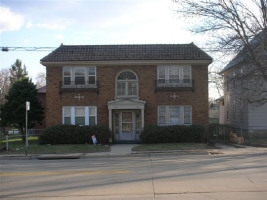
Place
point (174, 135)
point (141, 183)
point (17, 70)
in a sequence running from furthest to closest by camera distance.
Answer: point (17, 70), point (174, 135), point (141, 183)

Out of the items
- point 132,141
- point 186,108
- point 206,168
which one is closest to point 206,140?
point 186,108

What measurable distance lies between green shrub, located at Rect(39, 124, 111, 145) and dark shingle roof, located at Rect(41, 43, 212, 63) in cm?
504

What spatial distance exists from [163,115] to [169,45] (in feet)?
17.8

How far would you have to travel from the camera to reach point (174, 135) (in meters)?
26.1

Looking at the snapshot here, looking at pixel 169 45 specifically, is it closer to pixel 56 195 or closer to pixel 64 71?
pixel 64 71

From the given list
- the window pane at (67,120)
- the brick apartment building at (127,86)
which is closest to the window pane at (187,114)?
the brick apartment building at (127,86)

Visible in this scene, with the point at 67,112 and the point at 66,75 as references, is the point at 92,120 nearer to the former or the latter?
the point at 67,112

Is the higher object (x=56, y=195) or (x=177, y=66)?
(x=177, y=66)

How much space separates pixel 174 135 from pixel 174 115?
2.28 m

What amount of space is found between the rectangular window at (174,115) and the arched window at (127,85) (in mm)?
2330

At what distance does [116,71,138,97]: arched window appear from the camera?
28.1 m

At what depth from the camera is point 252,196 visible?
827 centimetres

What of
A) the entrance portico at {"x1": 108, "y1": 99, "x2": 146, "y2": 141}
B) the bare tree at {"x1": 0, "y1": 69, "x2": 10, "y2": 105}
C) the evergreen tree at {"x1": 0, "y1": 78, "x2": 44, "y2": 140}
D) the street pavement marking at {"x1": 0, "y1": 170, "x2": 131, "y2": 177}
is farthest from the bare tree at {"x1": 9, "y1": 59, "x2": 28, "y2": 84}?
the street pavement marking at {"x1": 0, "y1": 170, "x2": 131, "y2": 177}

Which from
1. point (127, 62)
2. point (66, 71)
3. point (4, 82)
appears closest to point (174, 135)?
point (127, 62)
